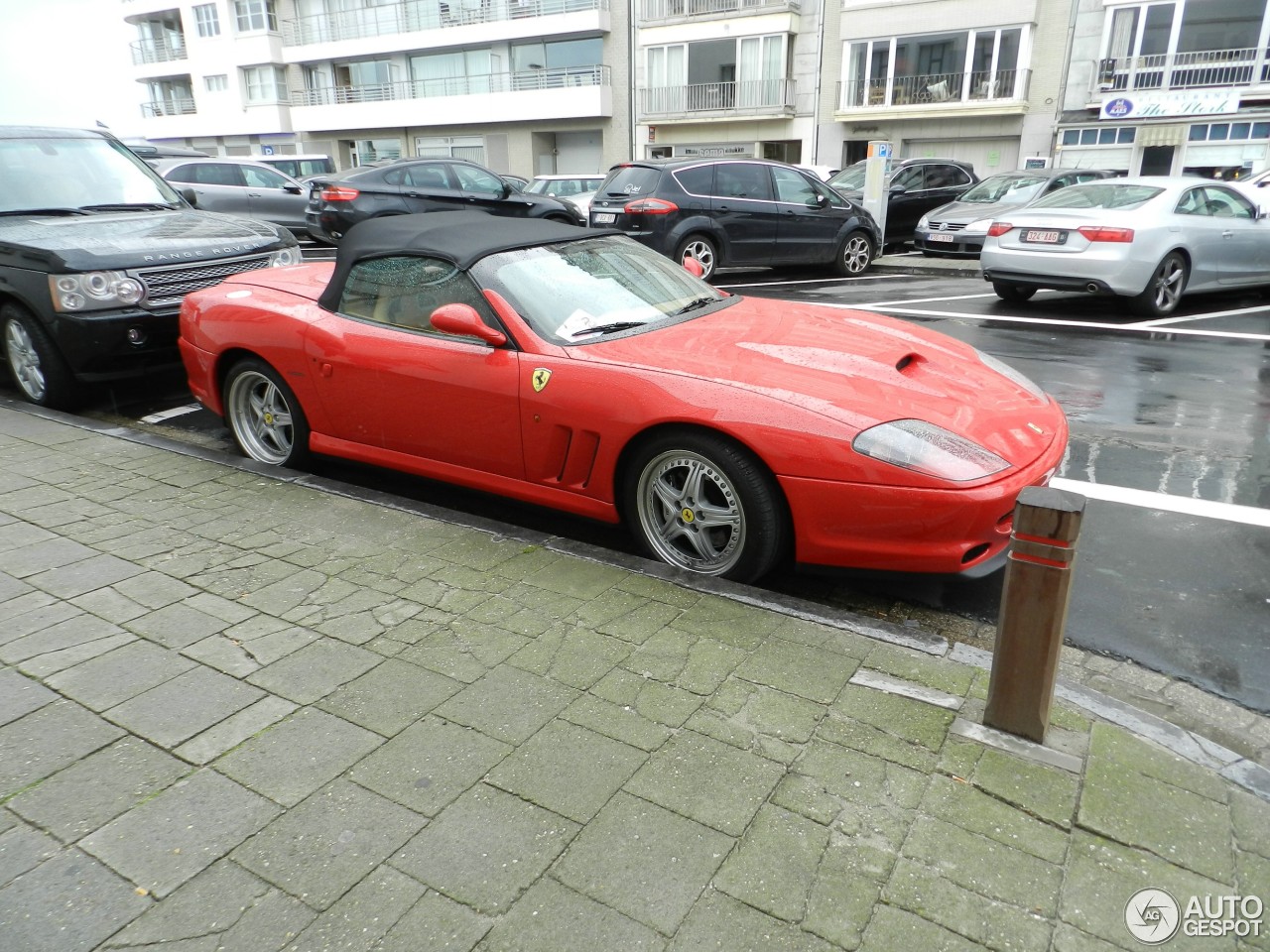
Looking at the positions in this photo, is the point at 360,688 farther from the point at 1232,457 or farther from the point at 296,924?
the point at 1232,457

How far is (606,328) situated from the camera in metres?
4.01

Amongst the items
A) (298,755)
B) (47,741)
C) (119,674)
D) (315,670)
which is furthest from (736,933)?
(119,674)

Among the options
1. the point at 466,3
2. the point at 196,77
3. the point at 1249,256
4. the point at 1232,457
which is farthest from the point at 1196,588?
the point at 196,77

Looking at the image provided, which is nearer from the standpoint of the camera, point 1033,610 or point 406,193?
point 1033,610

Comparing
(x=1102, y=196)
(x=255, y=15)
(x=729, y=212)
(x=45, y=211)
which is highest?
(x=255, y=15)

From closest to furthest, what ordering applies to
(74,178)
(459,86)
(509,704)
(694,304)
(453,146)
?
(509,704), (694,304), (74,178), (459,86), (453,146)

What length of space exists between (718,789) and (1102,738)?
115 centimetres

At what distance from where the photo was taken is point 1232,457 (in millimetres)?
5070

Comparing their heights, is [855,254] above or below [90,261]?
below

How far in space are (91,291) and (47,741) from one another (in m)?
4.12

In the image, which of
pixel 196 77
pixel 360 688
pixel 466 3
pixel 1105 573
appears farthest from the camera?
pixel 196 77

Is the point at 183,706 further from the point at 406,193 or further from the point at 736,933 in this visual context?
the point at 406,193

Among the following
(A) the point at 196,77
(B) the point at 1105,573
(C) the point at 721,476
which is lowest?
(B) the point at 1105,573

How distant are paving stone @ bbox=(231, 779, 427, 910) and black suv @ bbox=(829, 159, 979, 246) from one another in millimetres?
15456
